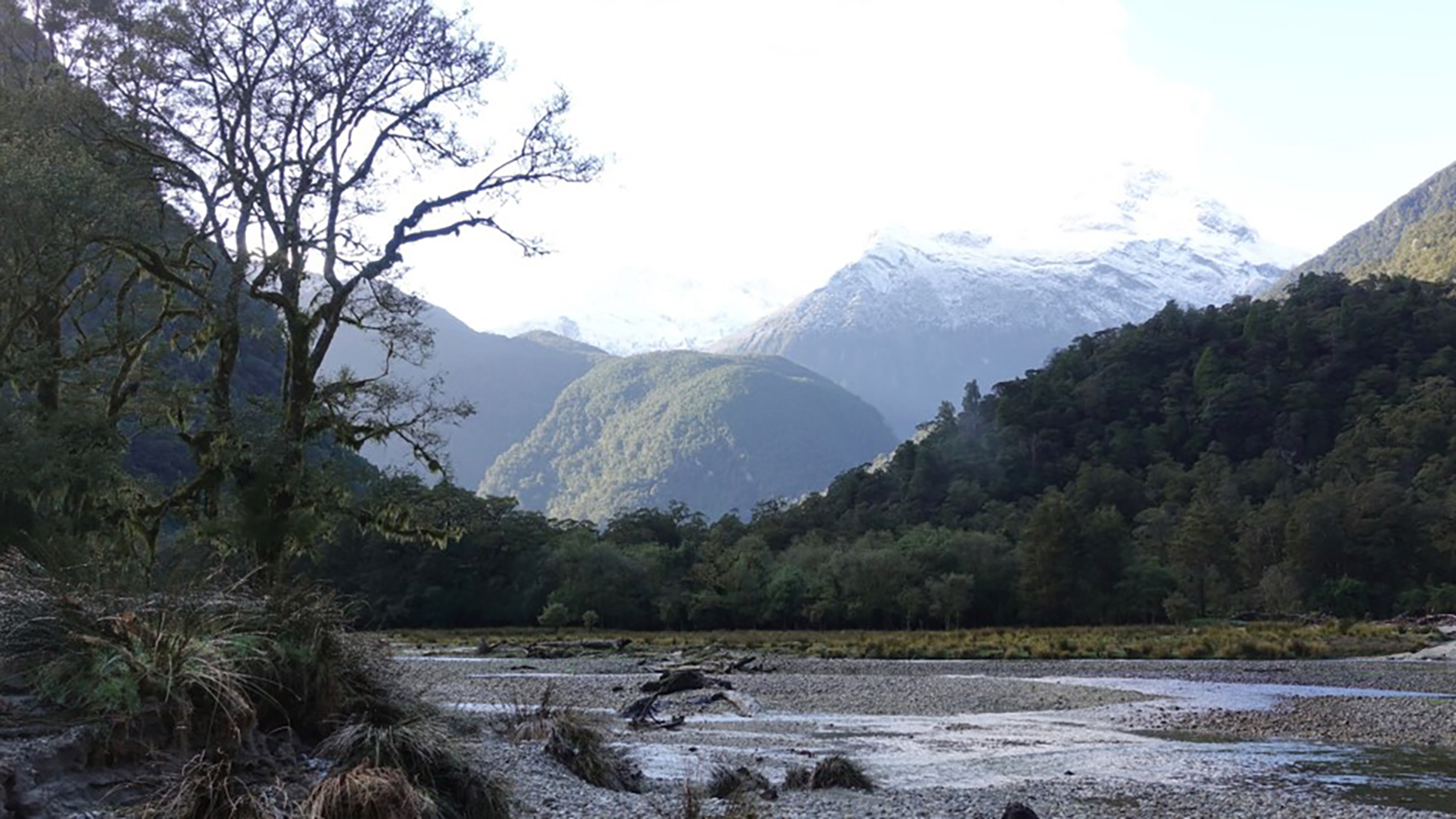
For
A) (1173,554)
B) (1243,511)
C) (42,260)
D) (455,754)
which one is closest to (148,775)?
(455,754)

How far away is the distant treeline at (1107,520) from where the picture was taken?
77188 mm

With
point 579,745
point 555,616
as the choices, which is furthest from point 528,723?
point 555,616

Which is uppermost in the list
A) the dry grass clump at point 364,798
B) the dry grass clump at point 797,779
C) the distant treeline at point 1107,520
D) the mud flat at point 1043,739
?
the distant treeline at point 1107,520

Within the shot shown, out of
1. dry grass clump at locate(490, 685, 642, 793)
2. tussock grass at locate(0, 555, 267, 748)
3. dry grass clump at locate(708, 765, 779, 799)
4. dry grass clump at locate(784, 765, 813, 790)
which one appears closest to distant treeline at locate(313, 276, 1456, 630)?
dry grass clump at locate(490, 685, 642, 793)

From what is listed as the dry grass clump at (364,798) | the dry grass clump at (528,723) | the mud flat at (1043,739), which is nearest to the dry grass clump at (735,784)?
the mud flat at (1043,739)

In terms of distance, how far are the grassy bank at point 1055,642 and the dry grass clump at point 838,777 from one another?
38581 millimetres

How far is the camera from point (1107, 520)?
7944 centimetres

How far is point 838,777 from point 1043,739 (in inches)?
341

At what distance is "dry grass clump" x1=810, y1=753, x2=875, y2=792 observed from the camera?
15.4 m

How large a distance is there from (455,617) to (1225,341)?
96.0 m

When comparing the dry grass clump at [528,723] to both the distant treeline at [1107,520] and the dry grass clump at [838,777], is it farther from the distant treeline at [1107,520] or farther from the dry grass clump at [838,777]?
the distant treeline at [1107,520]

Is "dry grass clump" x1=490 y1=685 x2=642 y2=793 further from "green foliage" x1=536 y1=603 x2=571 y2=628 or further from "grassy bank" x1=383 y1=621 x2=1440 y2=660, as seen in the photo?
"green foliage" x1=536 y1=603 x2=571 y2=628

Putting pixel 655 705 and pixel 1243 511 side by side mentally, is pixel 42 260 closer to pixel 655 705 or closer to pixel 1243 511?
pixel 655 705

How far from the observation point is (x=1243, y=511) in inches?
3595
